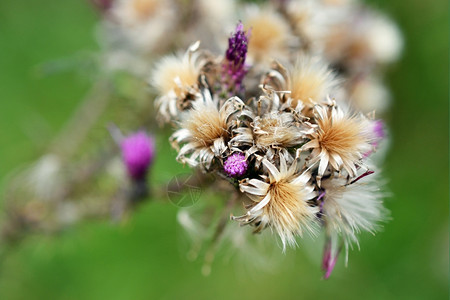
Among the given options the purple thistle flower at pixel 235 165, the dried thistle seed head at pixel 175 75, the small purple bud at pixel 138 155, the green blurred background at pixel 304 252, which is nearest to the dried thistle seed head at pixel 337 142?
the purple thistle flower at pixel 235 165

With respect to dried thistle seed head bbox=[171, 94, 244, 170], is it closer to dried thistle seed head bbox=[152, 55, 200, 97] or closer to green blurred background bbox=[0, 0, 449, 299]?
dried thistle seed head bbox=[152, 55, 200, 97]

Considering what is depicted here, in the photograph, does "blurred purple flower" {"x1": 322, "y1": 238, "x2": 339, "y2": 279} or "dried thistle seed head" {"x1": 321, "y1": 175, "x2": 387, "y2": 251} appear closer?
"dried thistle seed head" {"x1": 321, "y1": 175, "x2": 387, "y2": 251}

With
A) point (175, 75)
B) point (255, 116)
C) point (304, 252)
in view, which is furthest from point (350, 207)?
point (304, 252)

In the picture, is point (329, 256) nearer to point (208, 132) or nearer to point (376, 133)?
point (376, 133)

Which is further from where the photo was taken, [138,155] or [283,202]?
[138,155]

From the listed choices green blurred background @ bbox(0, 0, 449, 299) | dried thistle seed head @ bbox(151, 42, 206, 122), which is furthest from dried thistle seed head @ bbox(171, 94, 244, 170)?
green blurred background @ bbox(0, 0, 449, 299)

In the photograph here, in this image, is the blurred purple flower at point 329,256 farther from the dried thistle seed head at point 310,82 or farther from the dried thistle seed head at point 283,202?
the dried thistle seed head at point 310,82
